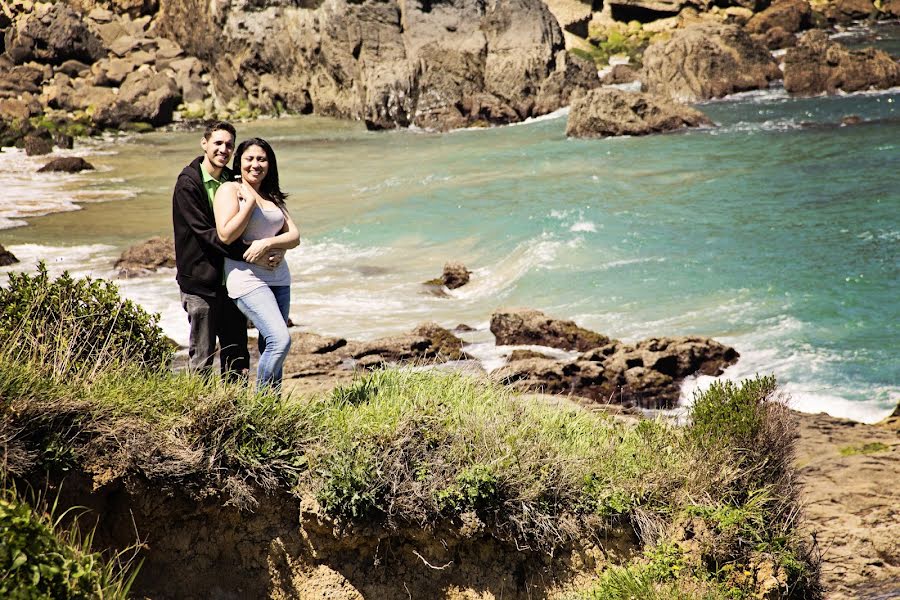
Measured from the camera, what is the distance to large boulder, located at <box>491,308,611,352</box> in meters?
14.1

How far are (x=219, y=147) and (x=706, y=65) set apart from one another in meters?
39.3

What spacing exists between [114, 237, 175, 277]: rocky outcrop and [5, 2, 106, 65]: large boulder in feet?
133

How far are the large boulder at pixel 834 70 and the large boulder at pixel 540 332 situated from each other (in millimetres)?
29921

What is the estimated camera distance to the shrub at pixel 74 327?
6285mm

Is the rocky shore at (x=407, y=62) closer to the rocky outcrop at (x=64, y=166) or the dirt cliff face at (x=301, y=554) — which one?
the rocky outcrop at (x=64, y=166)

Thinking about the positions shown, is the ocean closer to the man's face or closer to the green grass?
the green grass

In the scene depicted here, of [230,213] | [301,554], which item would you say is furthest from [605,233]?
[301,554]

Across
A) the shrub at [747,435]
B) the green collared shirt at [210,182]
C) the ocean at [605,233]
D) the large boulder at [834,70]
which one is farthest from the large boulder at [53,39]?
the shrub at [747,435]

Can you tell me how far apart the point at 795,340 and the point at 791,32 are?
45522mm

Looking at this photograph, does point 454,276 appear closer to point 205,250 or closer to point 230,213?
point 205,250

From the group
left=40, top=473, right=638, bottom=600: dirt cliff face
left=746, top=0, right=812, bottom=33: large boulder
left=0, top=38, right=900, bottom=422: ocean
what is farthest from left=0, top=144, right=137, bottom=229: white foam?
left=746, top=0, right=812, bottom=33: large boulder

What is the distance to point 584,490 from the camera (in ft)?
20.5

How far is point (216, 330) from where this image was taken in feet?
22.4

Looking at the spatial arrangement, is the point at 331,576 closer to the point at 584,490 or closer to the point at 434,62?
the point at 584,490
